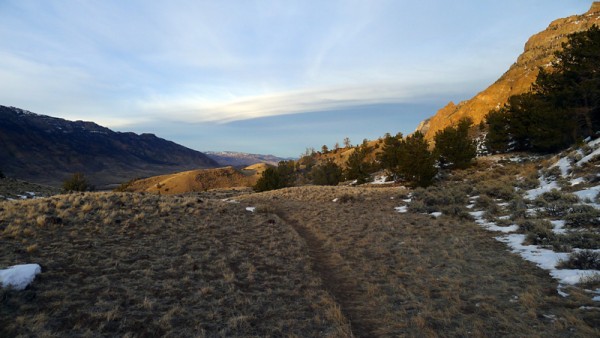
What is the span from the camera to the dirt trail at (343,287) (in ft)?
21.9

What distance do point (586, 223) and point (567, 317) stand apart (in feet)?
24.7

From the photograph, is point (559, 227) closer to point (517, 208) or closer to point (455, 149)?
point (517, 208)

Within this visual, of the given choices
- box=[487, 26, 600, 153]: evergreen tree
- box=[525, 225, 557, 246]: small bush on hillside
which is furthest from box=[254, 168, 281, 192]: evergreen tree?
box=[525, 225, 557, 246]: small bush on hillside

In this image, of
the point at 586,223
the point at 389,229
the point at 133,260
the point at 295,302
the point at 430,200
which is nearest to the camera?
the point at 295,302

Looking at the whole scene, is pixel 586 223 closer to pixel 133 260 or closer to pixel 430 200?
pixel 430 200

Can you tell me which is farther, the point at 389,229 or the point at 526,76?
the point at 526,76

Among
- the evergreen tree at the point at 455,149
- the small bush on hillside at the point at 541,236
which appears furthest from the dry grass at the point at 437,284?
the evergreen tree at the point at 455,149

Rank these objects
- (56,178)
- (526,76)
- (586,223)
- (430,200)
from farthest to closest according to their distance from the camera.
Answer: (56,178)
(526,76)
(430,200)
(586,223)

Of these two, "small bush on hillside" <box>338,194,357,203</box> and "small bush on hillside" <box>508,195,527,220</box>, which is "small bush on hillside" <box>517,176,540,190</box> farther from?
"small bush on hillside" <box>338,194,357,203</box>

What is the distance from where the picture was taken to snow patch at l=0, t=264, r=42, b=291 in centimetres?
689

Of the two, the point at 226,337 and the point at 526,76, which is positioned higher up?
the point at 526,76

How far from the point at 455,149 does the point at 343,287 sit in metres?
32.8

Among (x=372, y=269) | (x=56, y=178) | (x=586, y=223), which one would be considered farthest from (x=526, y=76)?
(x=56, y=178)

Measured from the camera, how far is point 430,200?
21125mm
